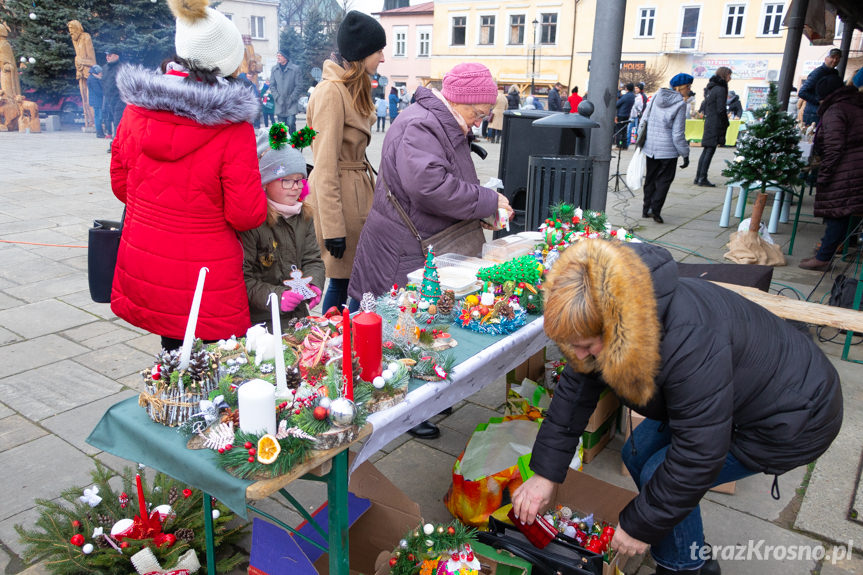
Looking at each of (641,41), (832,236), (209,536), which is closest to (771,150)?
(832,236)

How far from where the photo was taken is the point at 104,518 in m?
2.33

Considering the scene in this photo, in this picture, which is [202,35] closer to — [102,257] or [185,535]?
[102,257]

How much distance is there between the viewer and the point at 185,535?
7.50 ft

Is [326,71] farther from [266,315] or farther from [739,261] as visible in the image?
[739,261]

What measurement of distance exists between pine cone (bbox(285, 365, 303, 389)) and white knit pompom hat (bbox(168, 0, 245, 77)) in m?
1.30

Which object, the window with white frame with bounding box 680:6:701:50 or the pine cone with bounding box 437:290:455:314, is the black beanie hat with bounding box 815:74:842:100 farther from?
the window with white frame with bounding box 680:6:701:50

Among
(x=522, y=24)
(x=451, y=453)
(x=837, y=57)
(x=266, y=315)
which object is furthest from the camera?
(x=522, y=24)

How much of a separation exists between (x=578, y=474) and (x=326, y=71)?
2.38m

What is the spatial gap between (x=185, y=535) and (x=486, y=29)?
130 ft

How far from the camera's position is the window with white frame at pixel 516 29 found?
36.6 m

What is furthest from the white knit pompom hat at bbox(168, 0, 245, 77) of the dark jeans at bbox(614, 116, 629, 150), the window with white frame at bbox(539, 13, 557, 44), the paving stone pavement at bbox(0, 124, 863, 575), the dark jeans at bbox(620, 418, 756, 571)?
the window with white frame at bbox(539, 13, 557, 44)

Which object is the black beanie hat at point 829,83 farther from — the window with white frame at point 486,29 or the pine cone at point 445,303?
the window with white frame at point 486,29

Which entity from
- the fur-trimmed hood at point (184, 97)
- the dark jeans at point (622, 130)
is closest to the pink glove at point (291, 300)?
the fur-trimmed hood at point (184, 97)

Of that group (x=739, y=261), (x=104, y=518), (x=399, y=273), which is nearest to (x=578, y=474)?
(x=399, y=273)
